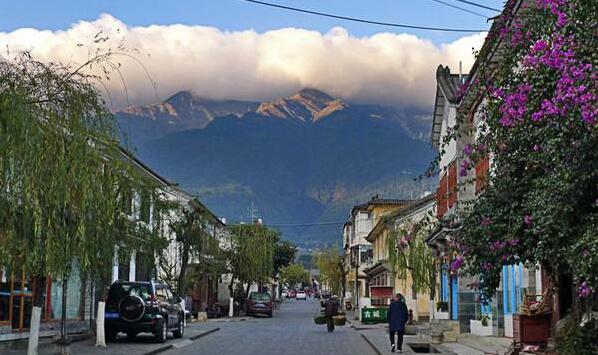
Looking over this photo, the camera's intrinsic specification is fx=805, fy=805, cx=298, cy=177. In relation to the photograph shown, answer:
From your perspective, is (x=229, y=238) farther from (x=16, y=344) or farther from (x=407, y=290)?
(x=16, y=344)

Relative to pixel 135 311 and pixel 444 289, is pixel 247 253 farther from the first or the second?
pixel 135 311

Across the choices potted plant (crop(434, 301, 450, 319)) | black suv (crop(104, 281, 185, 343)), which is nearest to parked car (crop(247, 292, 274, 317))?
potted plant (crop(434, 301, 450, 319))

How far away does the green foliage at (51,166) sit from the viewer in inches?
493

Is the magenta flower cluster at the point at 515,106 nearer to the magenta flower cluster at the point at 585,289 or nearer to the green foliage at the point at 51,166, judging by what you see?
the magenta flower cluster at the point at 585,289

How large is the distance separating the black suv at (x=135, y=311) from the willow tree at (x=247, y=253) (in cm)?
3172

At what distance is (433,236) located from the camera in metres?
32.3

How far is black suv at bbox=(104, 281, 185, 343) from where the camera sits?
2591 cm

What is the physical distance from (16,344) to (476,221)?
14275mm

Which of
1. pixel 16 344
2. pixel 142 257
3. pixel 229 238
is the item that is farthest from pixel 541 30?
pixel 229 238

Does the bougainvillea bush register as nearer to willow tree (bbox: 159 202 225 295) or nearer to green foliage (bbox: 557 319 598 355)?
green foliage (bbox: 557 319 598 355)

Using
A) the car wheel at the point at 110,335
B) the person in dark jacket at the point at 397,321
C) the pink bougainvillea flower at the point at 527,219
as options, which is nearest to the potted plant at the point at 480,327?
the person in dark jacket at the point at 397,321

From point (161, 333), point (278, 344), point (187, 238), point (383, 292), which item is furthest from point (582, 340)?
point (383, 292)

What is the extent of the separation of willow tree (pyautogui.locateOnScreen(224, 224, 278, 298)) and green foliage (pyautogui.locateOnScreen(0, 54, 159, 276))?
44384 millimetres

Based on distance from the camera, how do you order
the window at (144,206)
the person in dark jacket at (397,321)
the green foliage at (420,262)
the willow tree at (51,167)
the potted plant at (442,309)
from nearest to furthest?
the willow tree at (51,167) → the window at (144,206) → the person in dark jacket at (397,321) → the potted plant at (442,309) → the green foliage at (420,262)
